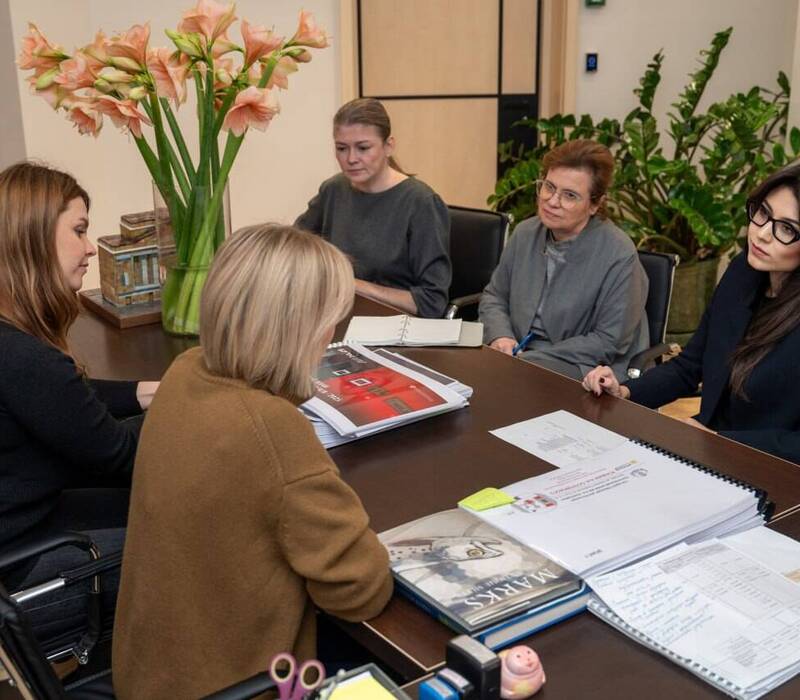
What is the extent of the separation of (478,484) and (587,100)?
3.94 m

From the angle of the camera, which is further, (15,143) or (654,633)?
(15,143)

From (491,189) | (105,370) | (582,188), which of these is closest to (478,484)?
(105,370)

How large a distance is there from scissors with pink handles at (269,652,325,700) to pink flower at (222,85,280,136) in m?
1.48

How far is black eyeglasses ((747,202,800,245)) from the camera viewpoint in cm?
192

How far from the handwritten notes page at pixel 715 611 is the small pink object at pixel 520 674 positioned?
174 mm

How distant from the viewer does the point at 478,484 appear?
5.05 ft

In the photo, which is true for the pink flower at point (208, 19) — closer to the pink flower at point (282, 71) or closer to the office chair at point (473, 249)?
the pink flower at point (282, 71)

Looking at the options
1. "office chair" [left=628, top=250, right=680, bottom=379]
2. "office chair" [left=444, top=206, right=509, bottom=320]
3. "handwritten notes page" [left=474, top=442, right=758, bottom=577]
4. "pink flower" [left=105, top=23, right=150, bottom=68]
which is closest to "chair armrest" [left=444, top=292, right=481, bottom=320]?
"office chair" [left=444, top=206, right=509, bottom=320]

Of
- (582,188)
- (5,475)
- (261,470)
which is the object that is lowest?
(5,475)

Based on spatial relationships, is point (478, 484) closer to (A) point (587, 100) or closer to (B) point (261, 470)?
(B) point (261, 470)

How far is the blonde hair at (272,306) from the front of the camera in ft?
4.02

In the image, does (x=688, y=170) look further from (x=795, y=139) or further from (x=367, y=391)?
(x=367, y=391)

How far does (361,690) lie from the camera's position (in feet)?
3.24

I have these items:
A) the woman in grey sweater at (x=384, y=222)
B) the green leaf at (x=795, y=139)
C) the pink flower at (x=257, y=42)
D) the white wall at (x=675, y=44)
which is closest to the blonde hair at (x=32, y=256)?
the pink flower at (x=257, y=42)
